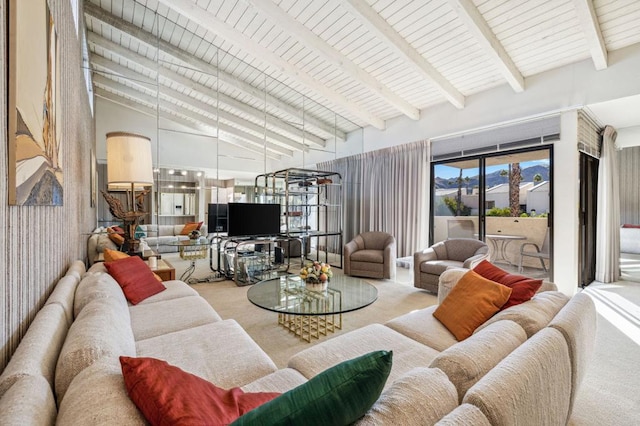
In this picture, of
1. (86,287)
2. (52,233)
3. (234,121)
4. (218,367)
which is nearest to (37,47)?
(52,233)

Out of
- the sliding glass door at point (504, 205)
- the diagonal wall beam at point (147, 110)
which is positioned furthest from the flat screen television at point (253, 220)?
the sliding glass door at point (504, 205)

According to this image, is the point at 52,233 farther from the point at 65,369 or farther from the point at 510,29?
the point at 510,29

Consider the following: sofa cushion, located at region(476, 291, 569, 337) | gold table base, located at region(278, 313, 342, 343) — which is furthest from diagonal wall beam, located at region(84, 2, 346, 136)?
sofa cushion, located at region(476, 291, 569, 337)

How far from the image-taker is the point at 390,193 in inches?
227

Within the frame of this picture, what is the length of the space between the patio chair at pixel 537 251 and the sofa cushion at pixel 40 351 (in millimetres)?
5006

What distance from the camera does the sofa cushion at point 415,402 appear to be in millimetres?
702

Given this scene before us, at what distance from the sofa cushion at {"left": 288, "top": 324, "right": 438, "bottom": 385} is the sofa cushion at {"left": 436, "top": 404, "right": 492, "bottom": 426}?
60cm

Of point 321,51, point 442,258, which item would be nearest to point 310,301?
point 442,258

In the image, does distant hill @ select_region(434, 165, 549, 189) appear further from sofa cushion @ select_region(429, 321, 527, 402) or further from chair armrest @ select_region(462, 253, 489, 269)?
sofa cushion @ select_region(429, 321, 527, 402)

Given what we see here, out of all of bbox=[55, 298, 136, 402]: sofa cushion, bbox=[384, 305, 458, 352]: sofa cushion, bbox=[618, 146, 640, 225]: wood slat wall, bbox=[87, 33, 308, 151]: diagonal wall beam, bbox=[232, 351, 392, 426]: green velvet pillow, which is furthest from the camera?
bbox=[618, 146, 640, 225]: wood slat wall

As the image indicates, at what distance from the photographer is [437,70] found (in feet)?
13.0

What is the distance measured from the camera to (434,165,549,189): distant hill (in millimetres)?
4047

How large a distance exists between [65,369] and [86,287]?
3.31 ft

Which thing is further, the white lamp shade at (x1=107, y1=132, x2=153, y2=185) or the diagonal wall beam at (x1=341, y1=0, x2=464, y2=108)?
the diagonal wall beam at (x1=341, y1=0, x2=464, y2=108)
